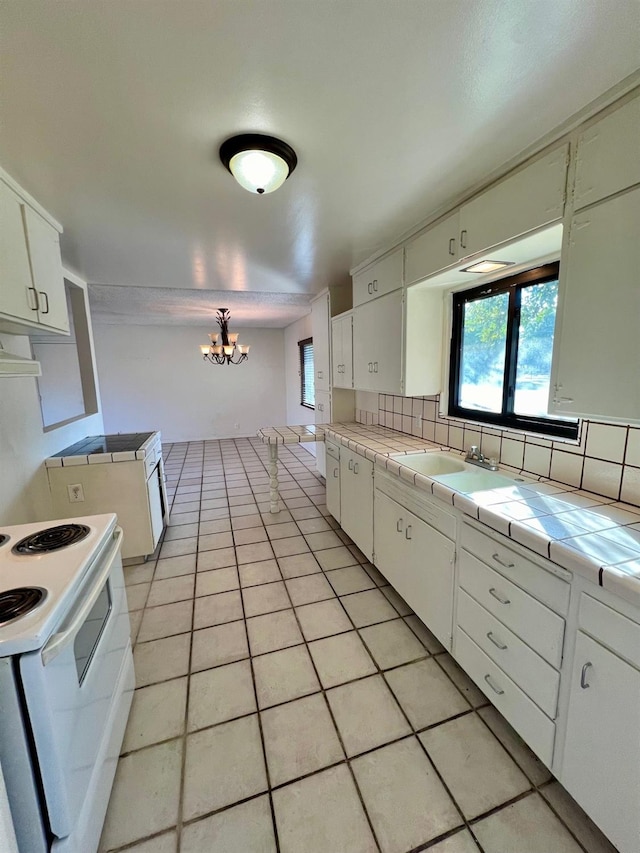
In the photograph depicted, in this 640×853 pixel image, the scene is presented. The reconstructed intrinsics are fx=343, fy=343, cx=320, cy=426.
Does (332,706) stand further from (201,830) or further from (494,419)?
(494,419)

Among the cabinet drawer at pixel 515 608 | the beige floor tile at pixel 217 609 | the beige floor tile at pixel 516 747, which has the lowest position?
the beige floor tile at pixel 516 747

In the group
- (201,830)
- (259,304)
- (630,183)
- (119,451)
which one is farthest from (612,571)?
(259,304)

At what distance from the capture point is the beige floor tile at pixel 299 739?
1.31 m

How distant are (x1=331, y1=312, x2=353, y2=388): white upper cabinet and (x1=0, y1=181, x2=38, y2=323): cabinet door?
2320 millimetres

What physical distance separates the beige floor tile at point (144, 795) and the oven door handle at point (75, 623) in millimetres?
747

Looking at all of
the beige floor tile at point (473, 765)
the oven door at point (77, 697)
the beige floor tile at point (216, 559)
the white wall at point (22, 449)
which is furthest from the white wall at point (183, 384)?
the beige floor tile at point (473, 765)

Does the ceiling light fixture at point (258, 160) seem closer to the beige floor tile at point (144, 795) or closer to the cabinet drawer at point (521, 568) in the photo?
the cabinet drawer at point (521, 568)

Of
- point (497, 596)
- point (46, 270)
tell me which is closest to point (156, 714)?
point (497, 596)

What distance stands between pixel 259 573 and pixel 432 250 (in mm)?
2472

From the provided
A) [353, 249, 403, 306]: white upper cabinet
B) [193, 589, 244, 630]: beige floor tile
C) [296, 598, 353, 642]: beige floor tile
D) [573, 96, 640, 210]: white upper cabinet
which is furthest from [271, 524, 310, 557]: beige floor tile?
[573, 96, 640, 210]: white upper cabinet

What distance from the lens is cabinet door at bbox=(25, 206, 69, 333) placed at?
1.79 meters

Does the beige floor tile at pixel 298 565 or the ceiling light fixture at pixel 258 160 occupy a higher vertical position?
the ceiling light fixture at pixel 258 160

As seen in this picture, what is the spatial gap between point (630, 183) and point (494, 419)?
1.23 m

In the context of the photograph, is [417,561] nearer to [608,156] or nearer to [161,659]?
[161,659]
